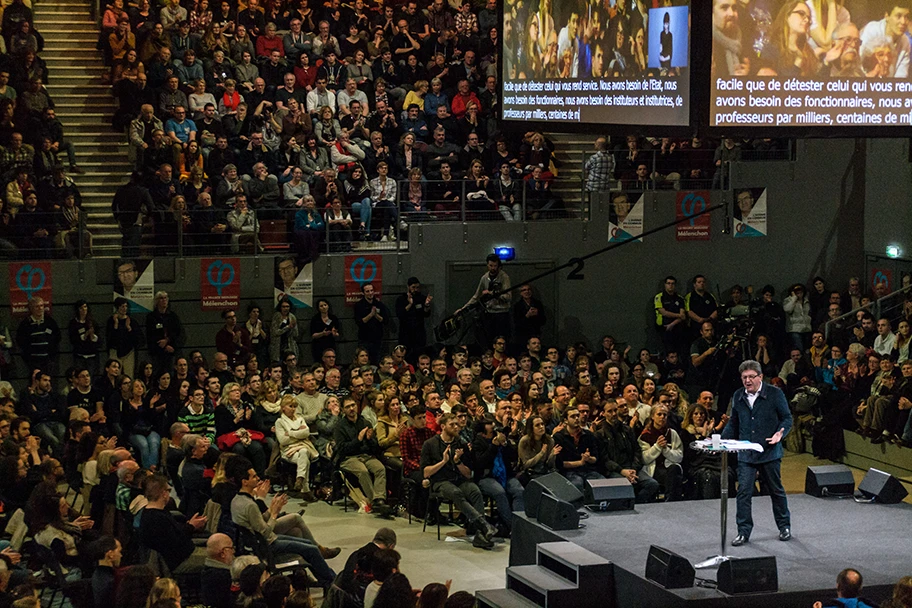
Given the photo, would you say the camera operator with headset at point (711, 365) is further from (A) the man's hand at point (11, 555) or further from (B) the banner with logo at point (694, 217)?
(A) the man's hand at point (11, 555)

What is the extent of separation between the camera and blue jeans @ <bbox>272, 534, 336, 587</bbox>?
10.9 meters

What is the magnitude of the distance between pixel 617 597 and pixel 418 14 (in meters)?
13.4

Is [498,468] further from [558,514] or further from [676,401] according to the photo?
[676,401]

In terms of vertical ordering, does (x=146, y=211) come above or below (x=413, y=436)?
above

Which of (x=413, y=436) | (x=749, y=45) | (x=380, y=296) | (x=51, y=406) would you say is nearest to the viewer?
(x=749, y=45)

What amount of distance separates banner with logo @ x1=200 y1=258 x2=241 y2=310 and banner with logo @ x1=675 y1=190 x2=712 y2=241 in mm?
6265

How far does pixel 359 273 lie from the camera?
1869 cm

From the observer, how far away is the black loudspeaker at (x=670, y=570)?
10008 millimetres

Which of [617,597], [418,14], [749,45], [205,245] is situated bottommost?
[617,597]

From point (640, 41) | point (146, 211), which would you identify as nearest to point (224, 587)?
point (640, 41)

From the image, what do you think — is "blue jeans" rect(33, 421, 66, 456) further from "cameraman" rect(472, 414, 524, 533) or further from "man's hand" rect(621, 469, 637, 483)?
"man's hand" rect(621, 469, 637, 483)

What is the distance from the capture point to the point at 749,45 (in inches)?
413

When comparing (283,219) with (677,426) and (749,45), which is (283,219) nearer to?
(677,426)

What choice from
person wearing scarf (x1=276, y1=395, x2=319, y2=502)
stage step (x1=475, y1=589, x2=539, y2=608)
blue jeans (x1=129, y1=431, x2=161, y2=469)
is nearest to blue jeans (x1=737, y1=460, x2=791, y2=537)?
stage step (x1=475, y1=589, x2=539, y2=608)
